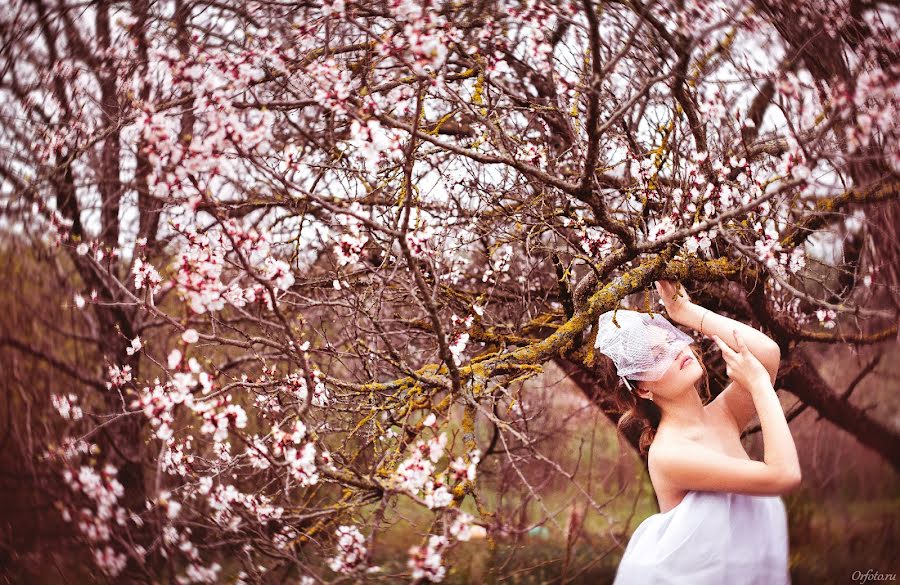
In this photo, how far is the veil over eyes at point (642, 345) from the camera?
6.17 feet

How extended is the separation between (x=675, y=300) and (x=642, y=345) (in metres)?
0.27

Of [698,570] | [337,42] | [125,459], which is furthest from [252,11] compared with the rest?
[698,570]

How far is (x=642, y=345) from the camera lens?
1883 mm

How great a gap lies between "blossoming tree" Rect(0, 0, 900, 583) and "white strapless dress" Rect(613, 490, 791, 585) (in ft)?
1.59

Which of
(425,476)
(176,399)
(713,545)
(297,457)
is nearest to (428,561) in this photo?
(425,476)

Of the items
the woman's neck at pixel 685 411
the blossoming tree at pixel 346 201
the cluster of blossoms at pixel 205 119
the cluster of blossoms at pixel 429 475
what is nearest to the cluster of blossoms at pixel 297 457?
the blossoming tree at pixel 346 201

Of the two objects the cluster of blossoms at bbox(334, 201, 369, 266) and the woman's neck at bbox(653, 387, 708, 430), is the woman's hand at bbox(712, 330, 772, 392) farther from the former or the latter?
the cluster of blossoms at bbox(334, 201, 369, 266)

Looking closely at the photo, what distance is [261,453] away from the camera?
1.43 metres

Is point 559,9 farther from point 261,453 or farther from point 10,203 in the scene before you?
point 10,203

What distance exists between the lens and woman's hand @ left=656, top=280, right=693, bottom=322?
2.04m

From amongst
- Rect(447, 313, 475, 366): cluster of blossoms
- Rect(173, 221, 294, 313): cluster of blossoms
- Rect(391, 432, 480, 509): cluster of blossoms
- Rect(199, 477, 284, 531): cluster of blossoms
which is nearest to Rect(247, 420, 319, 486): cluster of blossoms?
Rect(391, 432, 480, 509): cluster of blossoms

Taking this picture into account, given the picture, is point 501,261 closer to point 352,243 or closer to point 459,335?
point 459,335

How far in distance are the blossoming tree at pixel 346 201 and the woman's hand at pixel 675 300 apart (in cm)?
6

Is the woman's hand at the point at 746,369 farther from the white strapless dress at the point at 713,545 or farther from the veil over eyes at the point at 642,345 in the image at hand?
the white strapless dress at the point at 713,545
